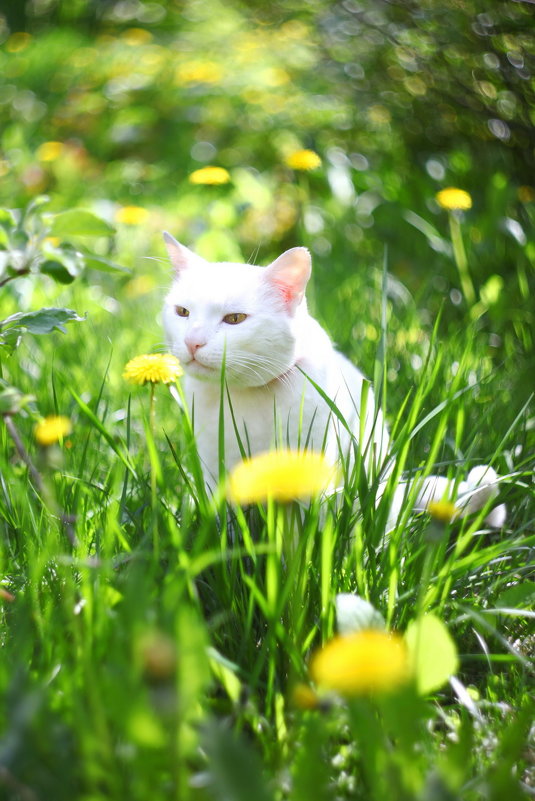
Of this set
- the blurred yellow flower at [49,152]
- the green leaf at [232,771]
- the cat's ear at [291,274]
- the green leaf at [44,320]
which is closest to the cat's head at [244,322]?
the cat's ear at [291,274]

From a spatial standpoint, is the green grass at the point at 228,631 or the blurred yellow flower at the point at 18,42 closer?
the green grass at the point at 228,631

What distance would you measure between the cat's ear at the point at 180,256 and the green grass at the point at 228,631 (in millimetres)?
333

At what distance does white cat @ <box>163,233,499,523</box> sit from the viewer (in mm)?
1291

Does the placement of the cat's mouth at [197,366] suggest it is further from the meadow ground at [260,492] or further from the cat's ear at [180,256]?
the cat's ear at [180,256]

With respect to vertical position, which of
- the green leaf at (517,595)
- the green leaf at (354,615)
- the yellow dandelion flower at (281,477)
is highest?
the yellow dandelion flower at (281,477)

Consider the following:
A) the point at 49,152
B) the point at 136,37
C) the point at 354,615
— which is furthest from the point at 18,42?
the point at 354,615

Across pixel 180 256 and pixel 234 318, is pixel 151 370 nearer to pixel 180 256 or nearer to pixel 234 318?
pixel 234 318

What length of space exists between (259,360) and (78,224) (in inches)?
17.8

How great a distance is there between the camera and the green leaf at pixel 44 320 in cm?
120

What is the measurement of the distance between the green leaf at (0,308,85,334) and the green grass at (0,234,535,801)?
0.16 m

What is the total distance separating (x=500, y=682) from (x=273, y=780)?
0.46 m

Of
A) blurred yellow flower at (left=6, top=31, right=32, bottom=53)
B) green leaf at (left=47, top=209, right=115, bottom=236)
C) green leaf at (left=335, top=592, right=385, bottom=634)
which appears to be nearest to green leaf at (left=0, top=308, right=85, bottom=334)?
green leaf at (left=47, top=209, right=115, bottom=236)

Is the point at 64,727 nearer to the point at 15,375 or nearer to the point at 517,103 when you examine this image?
the point at 15,375

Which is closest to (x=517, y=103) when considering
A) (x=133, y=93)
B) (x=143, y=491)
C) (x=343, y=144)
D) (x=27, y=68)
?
(x=343, y=144)
